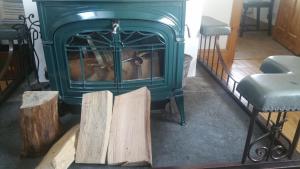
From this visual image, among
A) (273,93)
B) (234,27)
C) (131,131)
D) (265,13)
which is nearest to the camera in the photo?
(273,93)

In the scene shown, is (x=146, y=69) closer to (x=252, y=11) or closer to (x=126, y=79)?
(x=126, y=79)

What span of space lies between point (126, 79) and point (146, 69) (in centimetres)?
14

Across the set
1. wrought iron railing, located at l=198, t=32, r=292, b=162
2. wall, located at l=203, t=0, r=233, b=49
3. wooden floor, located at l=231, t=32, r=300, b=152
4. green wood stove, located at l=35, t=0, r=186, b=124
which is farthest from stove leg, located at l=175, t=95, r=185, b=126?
wall, located at l=203, t=0, r=233, b=49

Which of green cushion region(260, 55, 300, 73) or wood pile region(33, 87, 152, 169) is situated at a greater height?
green cushion region(260, 55, 300, 73)

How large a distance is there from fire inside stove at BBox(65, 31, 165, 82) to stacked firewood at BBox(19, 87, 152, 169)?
0.54 ft

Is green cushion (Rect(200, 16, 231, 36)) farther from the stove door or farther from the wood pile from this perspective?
the wood pile

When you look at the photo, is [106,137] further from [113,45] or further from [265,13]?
[265,13]

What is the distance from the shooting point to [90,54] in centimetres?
167

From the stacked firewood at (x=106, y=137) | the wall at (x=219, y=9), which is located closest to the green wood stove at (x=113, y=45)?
the stacked firewood at (x=106, y=137)

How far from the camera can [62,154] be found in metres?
1.36

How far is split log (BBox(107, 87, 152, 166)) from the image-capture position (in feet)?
4.66

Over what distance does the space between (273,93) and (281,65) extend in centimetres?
30

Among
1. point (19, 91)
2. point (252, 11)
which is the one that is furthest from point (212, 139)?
point (252, 11)

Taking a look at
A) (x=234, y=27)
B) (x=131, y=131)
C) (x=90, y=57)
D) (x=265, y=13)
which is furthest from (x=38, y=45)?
(x=265, y=13)
